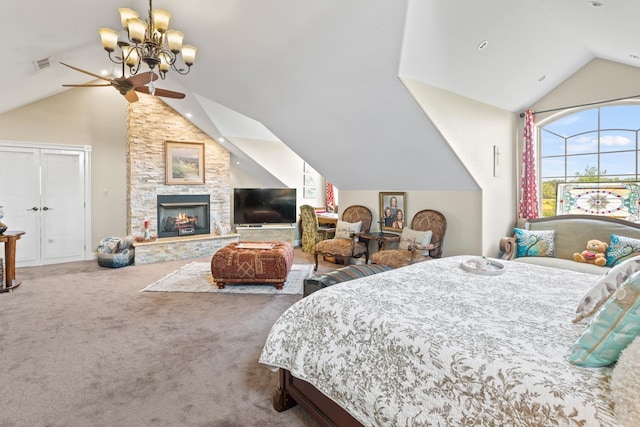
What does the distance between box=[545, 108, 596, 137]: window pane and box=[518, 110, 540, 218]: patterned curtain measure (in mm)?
294

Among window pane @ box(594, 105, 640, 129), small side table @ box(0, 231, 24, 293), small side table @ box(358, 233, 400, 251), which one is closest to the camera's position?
window pane @ box(594, 105, 640, 129)

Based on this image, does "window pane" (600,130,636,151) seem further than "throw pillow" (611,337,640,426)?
Yes

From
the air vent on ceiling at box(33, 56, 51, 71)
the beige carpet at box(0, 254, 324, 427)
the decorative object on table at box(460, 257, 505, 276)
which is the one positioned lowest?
the beige carpet at box(0, 254, 324, 427)

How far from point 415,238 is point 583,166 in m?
2.38

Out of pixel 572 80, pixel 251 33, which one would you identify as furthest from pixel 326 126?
pixel 572 80

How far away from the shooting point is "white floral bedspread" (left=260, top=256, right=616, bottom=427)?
0.98 metres

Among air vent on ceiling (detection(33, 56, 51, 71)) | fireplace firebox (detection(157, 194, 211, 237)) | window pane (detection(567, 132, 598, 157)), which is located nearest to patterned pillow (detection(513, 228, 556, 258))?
window pane (detection(567, 132, 598, 157))

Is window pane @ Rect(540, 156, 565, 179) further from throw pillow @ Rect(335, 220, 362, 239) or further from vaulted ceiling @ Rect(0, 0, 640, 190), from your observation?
throw pillow @ Rect(335, 220, 362, 239)

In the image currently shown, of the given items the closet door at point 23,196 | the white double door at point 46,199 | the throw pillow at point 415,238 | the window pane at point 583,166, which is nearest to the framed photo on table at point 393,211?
the throw pillow at point 415,238

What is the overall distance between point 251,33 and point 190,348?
299 cm

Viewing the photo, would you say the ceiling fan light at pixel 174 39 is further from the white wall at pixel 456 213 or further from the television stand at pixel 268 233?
the television stand at pixel 268 233

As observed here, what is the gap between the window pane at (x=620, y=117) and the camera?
3803 mm

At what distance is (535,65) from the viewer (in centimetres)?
355

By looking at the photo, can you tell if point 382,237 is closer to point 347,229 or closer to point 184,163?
point 347,229
